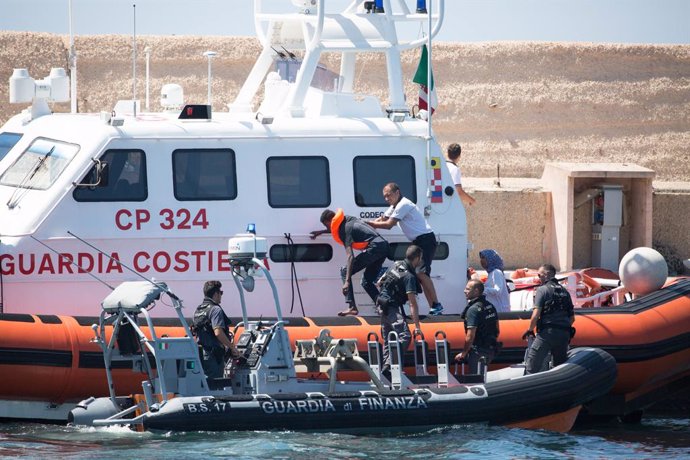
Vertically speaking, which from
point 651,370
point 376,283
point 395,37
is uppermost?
point 395,37

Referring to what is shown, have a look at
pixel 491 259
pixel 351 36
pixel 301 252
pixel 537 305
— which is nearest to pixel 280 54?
pixel 351 36

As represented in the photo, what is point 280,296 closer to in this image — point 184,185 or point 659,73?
point 184,185

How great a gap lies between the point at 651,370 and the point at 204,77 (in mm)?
17456

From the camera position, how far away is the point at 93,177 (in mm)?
10906

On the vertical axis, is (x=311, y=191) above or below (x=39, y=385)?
above

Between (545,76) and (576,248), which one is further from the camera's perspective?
(545,76)

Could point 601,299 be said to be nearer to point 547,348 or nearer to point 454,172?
point 454,172

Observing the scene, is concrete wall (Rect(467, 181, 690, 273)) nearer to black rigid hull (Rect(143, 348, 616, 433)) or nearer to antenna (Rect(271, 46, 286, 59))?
antenna (Rect(271, 46, 286, 59))

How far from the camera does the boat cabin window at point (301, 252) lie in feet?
36.9

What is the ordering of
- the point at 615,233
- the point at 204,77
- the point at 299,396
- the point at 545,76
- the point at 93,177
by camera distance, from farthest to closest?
the point at 545,76 → the point at 204,77 → the point at 615,233 → the point at 93,177 → the point at 299,396

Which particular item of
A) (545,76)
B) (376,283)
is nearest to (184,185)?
(376,283)

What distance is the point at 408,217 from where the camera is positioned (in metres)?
11.1

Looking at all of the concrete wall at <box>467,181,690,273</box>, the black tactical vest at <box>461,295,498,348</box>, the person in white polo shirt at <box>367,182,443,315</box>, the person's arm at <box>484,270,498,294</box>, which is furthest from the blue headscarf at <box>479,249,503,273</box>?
the concrete wall at <box>467,181,690,273</box>

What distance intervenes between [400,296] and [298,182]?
1.30 metres
